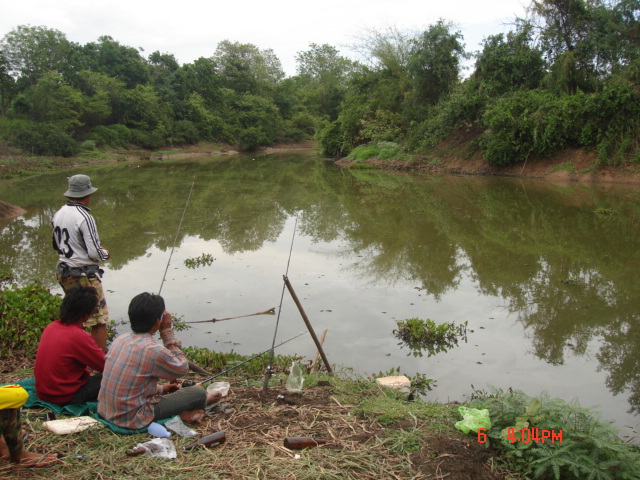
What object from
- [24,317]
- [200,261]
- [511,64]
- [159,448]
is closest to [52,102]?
[511,64]

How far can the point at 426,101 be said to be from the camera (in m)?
26.0

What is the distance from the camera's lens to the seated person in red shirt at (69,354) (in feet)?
10.0

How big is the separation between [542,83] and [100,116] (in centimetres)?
3034

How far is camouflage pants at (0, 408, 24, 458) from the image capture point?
241cm

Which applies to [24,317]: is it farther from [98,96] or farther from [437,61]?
[98,96]

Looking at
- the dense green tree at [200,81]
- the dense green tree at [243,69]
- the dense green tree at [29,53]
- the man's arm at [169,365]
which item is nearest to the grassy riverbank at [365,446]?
the man's arm at [169,365]

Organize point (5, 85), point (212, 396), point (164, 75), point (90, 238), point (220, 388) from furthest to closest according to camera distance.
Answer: point (164, 75) < point (5, 85) < point (90, 238) < point (220, 388) < point (212, 396)

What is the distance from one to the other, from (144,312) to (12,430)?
872mm

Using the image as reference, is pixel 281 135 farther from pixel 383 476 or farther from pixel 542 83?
pixel 383 476

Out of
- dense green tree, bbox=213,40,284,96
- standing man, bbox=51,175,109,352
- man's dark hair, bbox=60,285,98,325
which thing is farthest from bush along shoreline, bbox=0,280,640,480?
dense green tree, bbox=213,40,284,96

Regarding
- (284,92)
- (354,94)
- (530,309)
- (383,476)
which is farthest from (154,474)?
(284,92)

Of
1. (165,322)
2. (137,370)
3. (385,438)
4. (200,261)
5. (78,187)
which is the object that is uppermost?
(78,187)

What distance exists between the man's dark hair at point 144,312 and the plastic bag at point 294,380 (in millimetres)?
1206

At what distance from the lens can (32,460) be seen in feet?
8.46
